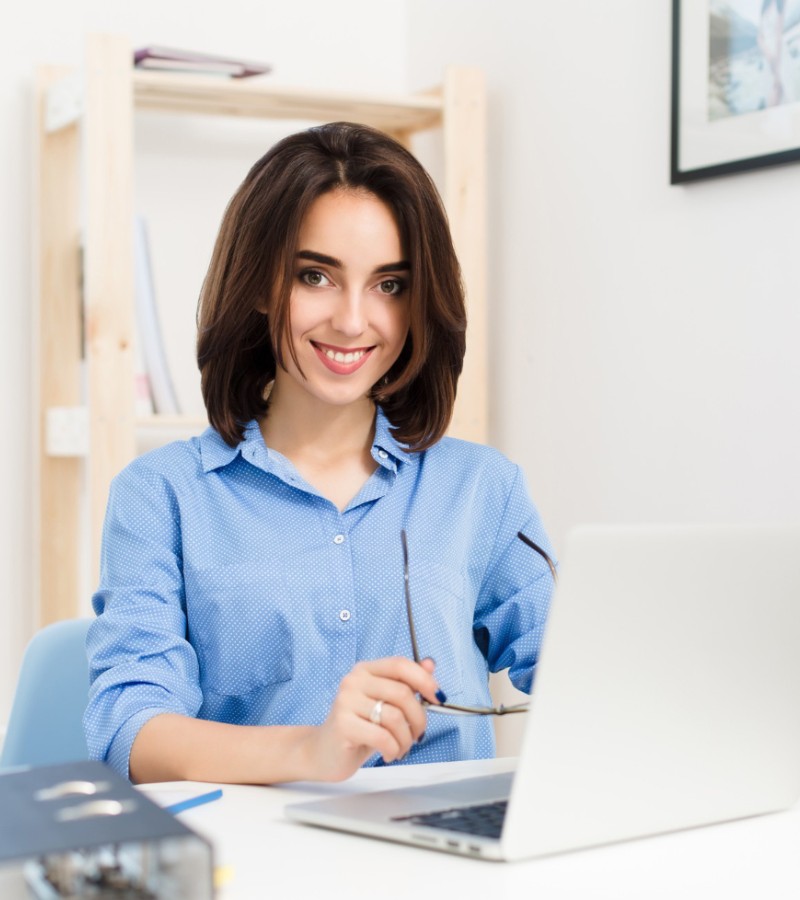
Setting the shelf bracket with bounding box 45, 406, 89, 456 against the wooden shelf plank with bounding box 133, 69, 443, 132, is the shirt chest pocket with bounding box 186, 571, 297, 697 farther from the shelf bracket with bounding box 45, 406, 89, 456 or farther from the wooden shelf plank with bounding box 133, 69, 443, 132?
the wooden shelf plank with bounding box 133, 69, 443, 132

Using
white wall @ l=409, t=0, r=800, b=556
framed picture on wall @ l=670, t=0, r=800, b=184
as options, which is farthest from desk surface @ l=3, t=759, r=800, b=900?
framed picture on wall @ l=670, t=0, r=800, b=184

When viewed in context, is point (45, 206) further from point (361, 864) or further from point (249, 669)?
point (361, 864)

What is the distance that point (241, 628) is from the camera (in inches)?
52.2

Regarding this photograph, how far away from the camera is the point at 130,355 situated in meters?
2.24

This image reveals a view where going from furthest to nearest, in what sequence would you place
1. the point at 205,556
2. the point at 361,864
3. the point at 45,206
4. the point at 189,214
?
the point at 189,214
the point at 45,206
the point at 205,556
the point at 361,864

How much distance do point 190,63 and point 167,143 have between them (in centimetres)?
29

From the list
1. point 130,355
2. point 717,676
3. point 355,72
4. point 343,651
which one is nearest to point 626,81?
point 355,72

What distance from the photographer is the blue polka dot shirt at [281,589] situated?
4.26 ft

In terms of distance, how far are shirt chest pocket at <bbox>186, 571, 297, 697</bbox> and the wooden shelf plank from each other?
1.26 metres

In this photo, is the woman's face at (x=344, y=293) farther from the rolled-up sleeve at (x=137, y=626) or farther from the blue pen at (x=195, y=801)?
the blue pen at (x=195, y=801)

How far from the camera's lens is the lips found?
139 centimetres

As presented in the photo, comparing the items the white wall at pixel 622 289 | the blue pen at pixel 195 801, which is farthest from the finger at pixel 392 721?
the white wall at pixel 622 289

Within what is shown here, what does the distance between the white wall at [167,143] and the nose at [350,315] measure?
1256mm

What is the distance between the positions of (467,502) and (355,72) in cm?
155
